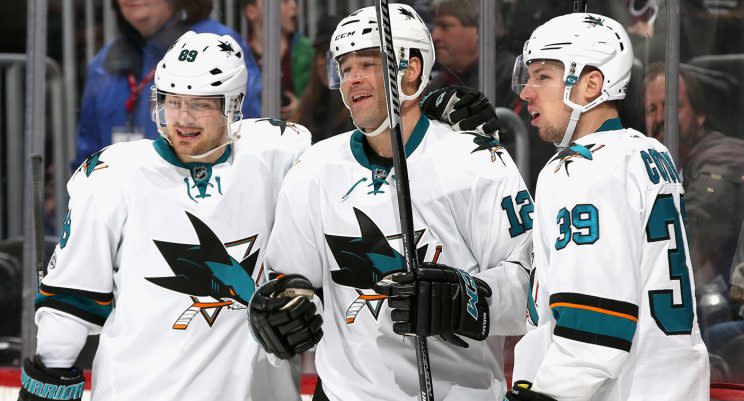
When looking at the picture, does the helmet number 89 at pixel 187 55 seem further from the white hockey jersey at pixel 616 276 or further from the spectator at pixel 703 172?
the spectator at pixel 703 172

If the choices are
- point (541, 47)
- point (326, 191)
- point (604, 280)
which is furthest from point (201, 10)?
point (604, 280)

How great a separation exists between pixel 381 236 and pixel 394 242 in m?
0.03

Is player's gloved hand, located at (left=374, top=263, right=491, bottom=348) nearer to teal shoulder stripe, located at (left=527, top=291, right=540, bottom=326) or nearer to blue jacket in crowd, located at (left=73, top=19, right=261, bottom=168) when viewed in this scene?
teal shoulder stripe, located at (left=527, top=291, right=540, bottom=326)

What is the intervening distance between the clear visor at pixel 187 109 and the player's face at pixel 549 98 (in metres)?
0.74

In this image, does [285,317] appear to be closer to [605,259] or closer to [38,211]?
[605,259]

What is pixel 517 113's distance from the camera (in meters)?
4.33

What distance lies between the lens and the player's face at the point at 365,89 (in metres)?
2.49

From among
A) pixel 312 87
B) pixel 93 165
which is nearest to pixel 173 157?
pixel 93 165

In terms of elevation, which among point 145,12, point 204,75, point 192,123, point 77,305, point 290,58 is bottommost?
point 77,305

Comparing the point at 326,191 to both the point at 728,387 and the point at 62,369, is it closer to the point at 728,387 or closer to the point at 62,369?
the point at 62,369

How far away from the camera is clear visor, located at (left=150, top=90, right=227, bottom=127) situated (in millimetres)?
2602

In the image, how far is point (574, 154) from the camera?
209cm

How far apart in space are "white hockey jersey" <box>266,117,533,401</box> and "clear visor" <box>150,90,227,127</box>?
0.84ft

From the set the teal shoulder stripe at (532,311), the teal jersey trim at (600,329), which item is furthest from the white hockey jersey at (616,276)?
the teal shoulder stripe at (532,311)
